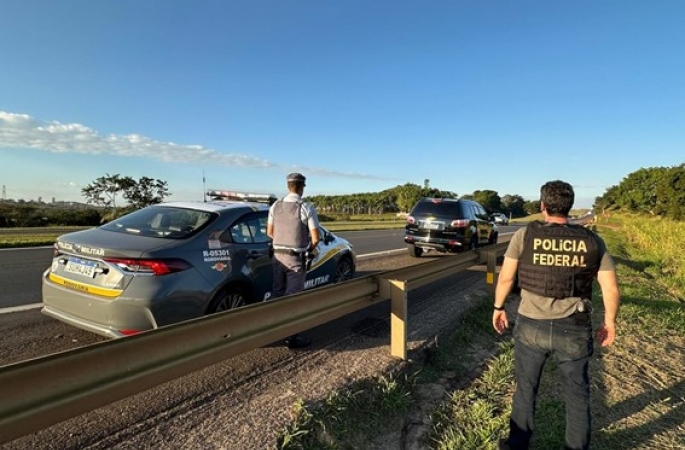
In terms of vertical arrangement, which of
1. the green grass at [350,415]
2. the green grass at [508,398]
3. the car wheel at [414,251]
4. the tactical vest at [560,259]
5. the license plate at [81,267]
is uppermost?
the tactical vest at [560,259]

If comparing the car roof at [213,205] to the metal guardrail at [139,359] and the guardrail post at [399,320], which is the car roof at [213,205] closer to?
the metal guardrail at [139,359]

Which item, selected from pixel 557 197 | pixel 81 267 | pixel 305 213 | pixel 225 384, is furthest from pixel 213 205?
pixel 557 197

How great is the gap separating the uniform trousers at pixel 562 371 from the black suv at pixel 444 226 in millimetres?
8741

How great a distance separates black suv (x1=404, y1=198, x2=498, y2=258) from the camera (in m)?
11.7

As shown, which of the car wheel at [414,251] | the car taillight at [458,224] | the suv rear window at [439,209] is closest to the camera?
the car taillight at [458,224]

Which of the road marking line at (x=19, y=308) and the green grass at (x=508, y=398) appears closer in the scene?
the green grass at (x=508, y=398)

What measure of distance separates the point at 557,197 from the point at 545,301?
0.73m

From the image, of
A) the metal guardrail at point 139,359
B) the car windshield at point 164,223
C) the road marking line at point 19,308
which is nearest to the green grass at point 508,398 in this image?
the metal guardrail at point 139,359

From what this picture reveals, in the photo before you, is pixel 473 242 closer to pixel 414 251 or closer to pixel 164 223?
pixel 414 251

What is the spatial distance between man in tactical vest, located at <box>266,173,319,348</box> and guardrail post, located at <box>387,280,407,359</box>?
991mm

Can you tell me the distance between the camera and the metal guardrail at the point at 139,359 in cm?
186

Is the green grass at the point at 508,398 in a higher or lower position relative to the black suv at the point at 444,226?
lower

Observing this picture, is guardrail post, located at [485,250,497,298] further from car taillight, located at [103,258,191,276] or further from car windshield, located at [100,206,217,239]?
car taillight, located at [103,258,191,276]

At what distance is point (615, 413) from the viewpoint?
373cm
